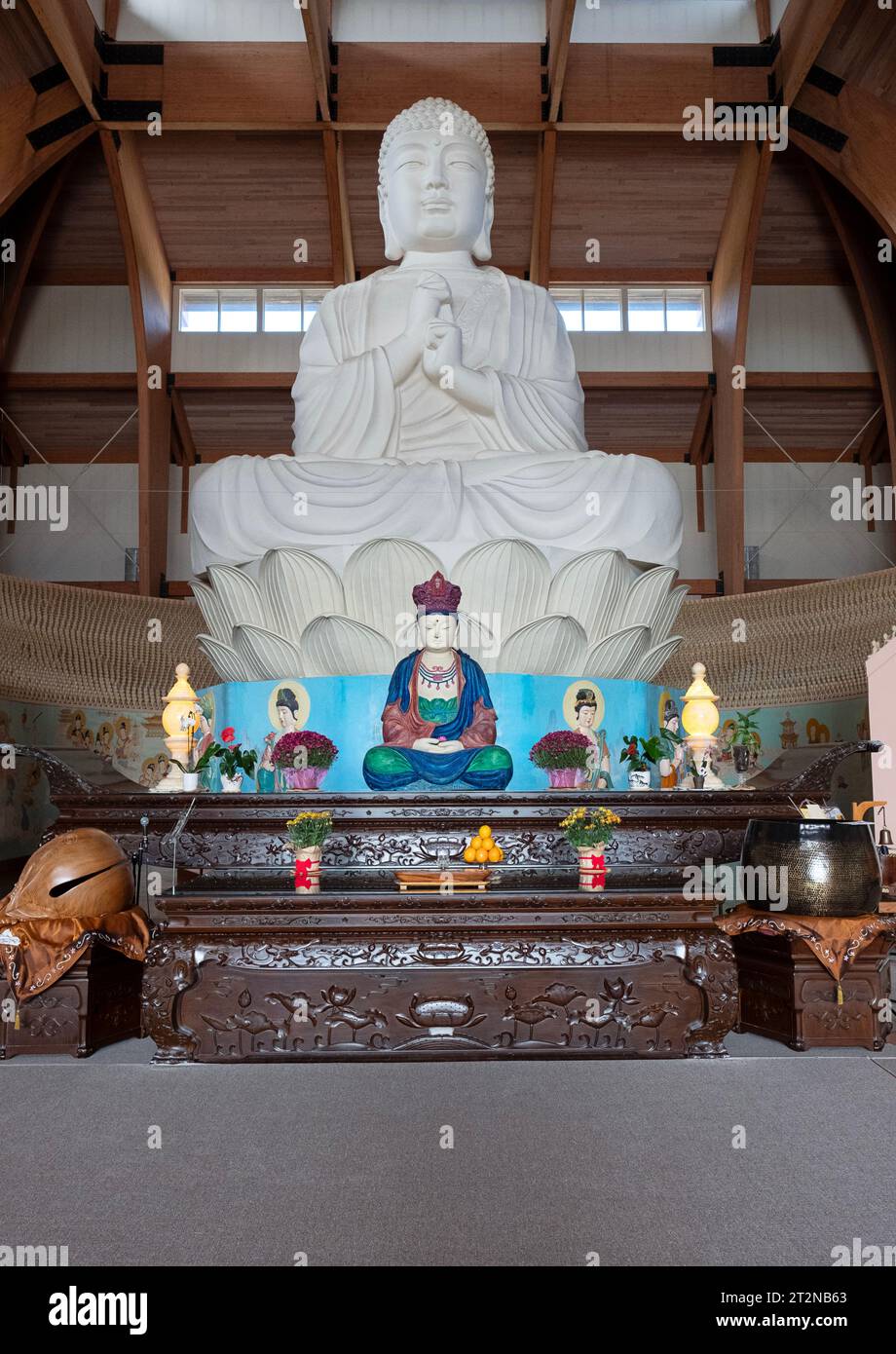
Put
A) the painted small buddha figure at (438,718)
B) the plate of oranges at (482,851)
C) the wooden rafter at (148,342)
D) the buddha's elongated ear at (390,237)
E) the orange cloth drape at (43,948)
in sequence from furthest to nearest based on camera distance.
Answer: the wooden rafter at (148,342) → the buddha's elongated ear at (390,237) → the painted small buddha figure at (438,718) → the plate of oranges at (482,851) → the orange cloth drape at (43,948)

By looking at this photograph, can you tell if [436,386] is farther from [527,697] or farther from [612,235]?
[612,235]

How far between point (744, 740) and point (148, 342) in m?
7.81

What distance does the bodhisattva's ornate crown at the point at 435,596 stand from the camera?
5695 mm

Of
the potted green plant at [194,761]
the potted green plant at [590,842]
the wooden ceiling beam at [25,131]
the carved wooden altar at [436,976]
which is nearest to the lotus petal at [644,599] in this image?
the potted green plant at [194,761]

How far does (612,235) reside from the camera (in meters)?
11.9

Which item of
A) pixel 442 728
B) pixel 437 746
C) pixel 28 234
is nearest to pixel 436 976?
pixel 437 746

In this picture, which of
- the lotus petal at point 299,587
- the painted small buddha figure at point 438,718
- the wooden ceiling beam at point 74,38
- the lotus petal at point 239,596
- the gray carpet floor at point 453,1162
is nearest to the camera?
the gray carpet floor at point 453,1162

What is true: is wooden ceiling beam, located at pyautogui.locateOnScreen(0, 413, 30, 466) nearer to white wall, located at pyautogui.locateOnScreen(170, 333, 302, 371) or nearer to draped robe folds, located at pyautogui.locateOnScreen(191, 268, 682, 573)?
white wall, located at pyautogui.locateOnScreen(170, 333, 302, 371)

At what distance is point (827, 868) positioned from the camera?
3295 mm

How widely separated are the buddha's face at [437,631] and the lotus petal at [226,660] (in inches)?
66.3

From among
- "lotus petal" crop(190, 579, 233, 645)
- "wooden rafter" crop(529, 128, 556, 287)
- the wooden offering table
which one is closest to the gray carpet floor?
the wooden offering table

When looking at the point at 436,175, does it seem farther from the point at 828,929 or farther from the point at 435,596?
the point at 828,929

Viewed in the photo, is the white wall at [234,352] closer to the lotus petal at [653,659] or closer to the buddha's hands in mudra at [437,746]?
the lotus petal at [653,659]

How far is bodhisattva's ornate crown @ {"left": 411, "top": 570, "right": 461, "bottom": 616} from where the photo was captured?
5.70m
